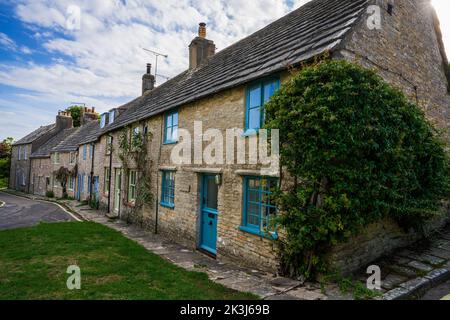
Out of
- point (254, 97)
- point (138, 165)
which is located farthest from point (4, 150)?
point (254, 97)

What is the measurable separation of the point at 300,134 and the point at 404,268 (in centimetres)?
423

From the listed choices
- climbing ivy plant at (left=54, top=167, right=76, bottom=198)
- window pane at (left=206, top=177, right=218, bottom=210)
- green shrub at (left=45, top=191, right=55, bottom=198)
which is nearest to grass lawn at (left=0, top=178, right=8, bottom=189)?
green shrub at (left=45, top=191, right=55, bottom=198)

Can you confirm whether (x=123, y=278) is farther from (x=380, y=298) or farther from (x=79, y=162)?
(x=79, y=162)

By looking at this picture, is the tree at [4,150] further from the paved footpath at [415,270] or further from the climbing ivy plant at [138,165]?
the paved footpath at [415,270]

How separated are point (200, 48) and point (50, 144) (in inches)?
1173

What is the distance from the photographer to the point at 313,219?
17.5ft

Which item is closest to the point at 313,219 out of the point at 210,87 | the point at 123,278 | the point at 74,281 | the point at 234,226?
the point at 234,226

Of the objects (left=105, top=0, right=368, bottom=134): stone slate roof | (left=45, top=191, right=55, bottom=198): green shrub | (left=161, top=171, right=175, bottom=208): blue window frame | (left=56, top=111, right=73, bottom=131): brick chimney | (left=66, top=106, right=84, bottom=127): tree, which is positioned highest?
(left=66, top=106, right=84, bottom=127): tree

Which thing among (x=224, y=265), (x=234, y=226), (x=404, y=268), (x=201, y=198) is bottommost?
(x=224, y=265)

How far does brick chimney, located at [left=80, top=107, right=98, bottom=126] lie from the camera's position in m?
35.3

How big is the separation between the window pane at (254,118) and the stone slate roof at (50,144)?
112ft

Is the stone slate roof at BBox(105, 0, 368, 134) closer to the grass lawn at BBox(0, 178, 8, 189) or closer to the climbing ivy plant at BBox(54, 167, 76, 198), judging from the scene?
the climbing ivy plant at BBox(54, 167, 76, 198)

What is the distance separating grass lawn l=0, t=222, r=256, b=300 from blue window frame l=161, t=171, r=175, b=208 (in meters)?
2.12

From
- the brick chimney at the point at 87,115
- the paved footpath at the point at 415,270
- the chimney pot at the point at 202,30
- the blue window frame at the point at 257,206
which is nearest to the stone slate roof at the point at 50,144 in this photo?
the brick chimney at the point at 87,115
